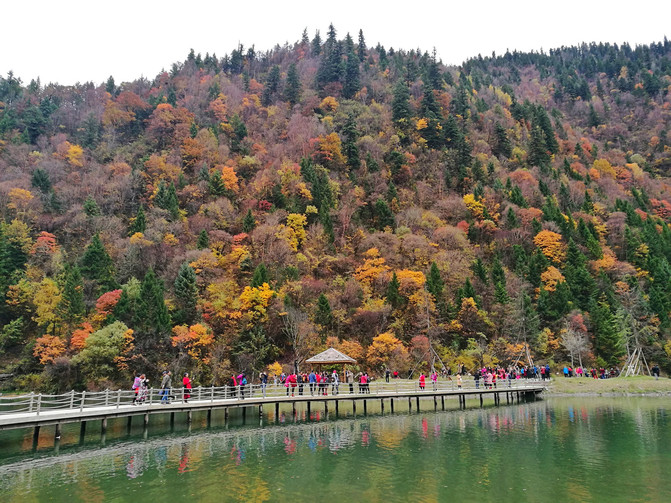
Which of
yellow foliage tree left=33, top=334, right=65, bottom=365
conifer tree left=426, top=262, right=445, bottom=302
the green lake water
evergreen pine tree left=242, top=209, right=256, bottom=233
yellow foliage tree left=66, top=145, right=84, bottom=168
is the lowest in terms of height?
the green lake water

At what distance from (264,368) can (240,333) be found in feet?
14.2

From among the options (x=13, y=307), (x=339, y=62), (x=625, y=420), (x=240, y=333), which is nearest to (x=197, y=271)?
(x=240, y=333)

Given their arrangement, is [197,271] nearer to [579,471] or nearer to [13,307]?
[13,307]

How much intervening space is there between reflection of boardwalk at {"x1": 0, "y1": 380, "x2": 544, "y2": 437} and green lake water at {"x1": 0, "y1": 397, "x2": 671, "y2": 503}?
1342 mm

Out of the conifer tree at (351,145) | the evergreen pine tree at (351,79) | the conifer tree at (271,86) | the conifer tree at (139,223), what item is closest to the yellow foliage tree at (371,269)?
the conifer tree at (351,145)

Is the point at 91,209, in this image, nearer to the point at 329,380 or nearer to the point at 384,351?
the point at 329,380

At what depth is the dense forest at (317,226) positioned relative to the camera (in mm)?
48875

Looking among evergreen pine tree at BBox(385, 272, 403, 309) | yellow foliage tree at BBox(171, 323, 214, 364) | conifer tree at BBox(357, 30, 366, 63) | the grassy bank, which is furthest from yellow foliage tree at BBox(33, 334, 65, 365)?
conifer tree at BBox(357, 30, 366, 63)

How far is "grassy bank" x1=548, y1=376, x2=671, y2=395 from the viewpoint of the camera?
41812 millimetres

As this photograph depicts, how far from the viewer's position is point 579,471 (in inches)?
624

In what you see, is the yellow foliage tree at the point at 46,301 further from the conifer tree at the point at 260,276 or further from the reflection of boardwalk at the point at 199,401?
the conifer tree at the point at 260,276

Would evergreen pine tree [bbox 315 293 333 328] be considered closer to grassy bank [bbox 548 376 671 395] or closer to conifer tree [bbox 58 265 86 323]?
grassy bank [bbox 548 376 671 395]

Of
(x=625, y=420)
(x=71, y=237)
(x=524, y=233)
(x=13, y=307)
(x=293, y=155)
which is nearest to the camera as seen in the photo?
(x=625, y=420)

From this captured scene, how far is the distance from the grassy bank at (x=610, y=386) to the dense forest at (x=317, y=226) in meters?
5.40
